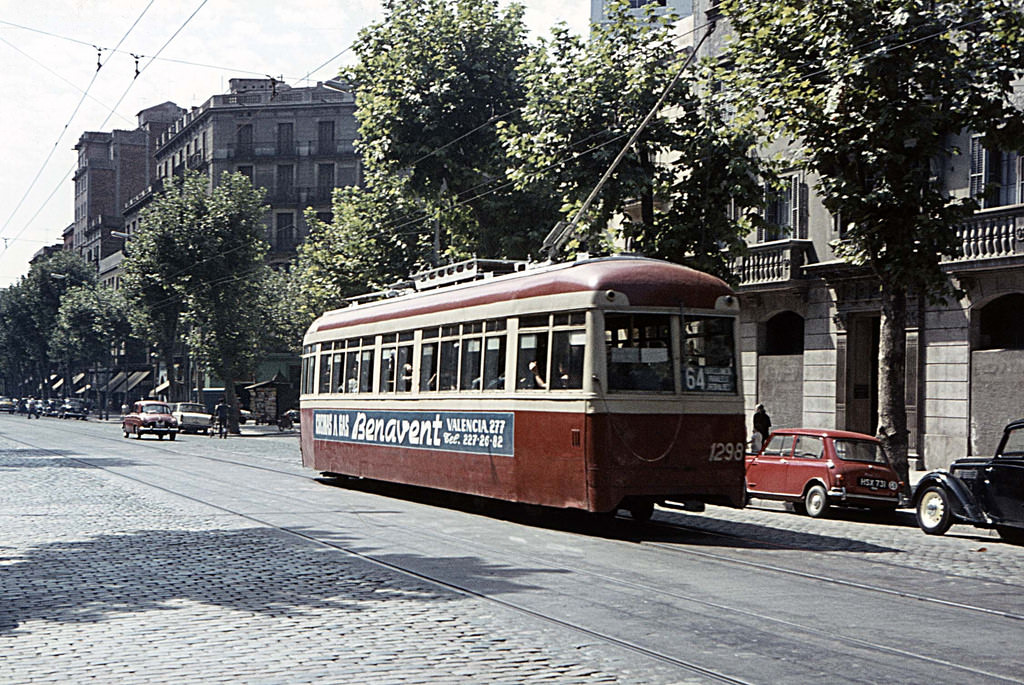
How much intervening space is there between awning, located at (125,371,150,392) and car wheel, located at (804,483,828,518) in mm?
84977

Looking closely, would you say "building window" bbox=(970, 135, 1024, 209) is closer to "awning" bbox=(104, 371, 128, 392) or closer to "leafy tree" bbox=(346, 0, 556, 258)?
"leafy tree" bbox=(346, 0, 556, 258)

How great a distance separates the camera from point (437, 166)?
1294 inches

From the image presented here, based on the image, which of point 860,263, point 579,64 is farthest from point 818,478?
point 579,64

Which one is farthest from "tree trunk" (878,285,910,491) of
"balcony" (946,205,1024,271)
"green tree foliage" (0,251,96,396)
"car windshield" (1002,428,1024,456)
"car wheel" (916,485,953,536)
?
"green tree foliage" (0,251,96,396)

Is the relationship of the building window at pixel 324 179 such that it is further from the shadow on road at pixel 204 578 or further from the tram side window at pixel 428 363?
the shadow on road at pixel 204 578

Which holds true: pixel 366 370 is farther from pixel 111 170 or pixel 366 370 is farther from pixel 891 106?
pixel 111 170

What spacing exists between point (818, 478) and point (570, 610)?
1128 centimetres

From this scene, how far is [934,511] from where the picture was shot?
17047 mm

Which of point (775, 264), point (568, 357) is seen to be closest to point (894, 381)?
point (568, 357)

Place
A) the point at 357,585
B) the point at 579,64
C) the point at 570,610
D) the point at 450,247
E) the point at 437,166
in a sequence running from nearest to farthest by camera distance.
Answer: the point at 570,610
the point at 357,585
the point at 579,64
the point at 437,166
the point at 450,247

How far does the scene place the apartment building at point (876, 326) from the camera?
25.7 m

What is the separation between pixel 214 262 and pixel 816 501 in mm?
43697

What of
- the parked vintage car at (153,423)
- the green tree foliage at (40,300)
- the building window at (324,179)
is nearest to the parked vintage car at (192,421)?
the parked vintage car at (153,423)

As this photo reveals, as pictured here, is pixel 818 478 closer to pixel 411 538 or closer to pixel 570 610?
pixel 411 538
